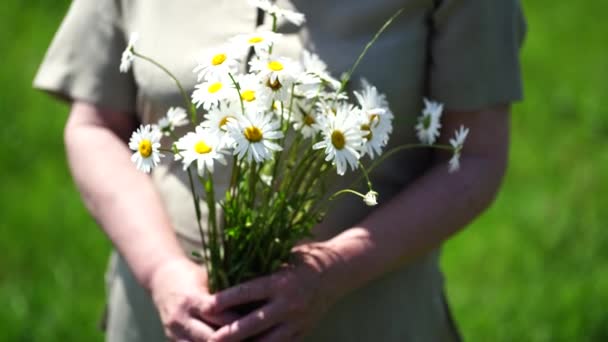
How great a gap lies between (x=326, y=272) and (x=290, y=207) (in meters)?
0.14

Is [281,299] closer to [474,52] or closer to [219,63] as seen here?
[219,63]

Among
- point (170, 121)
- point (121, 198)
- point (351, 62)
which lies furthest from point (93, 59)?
point (351, 62)

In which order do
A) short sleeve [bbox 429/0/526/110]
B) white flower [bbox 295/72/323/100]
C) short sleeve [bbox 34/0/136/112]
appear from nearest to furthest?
white flower [bbox 295/72/323/100] → short sleeve [bbox 429/0/526/110] → short sleeve [bbox 34/0/136/112]

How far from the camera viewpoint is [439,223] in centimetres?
152

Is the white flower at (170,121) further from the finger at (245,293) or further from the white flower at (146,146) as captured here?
the finger at (245,293)

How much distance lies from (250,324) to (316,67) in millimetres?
397

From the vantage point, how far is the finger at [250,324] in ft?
4.48

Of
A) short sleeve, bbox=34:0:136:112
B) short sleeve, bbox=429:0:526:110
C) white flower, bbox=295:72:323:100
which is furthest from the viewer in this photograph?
short sleeve, bbox=34:0:136:112

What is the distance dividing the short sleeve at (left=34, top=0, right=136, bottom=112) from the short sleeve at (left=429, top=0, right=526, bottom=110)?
0.57 meters

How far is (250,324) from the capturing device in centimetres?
137

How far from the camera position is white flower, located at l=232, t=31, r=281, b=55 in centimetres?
121

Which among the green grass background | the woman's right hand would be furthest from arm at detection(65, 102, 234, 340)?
the green grass background

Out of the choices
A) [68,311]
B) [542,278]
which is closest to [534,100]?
[542,278]

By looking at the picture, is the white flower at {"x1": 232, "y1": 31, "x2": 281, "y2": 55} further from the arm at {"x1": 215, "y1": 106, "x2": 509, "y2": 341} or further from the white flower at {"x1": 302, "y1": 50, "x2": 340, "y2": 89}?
the arm at {"x1": 215, "y1": 106, "x2": 509, "y2": 341}
